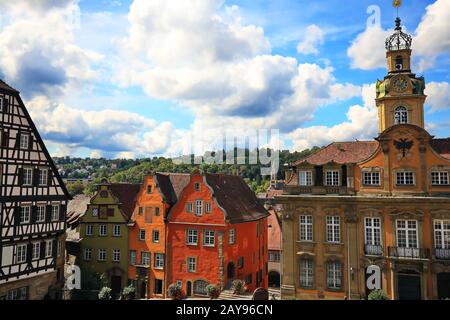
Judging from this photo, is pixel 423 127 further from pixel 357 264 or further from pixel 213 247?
pixel 213 247

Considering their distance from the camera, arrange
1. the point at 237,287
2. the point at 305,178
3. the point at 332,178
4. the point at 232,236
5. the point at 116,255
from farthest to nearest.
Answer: the point at 116,255, the point at 232,236, the point at 237,287, the point at 305,178, the point at 332,178

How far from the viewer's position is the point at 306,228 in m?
31.8

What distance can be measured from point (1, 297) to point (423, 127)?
37.5 m

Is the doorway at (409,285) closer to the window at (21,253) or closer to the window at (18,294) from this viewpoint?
the window at (18,294)

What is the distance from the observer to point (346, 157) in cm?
3253

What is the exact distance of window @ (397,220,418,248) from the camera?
28.8m

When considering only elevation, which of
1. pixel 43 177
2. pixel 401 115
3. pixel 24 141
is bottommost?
pixel 43 177

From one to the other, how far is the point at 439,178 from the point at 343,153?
780 centimetres

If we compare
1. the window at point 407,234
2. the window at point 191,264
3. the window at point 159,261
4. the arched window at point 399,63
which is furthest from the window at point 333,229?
the window at point 159,261

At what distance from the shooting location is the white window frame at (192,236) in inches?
1475

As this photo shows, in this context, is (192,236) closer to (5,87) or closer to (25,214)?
(25,214)

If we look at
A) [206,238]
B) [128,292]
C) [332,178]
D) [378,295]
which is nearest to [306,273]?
[378,295]

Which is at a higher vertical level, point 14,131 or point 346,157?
point 14,131
